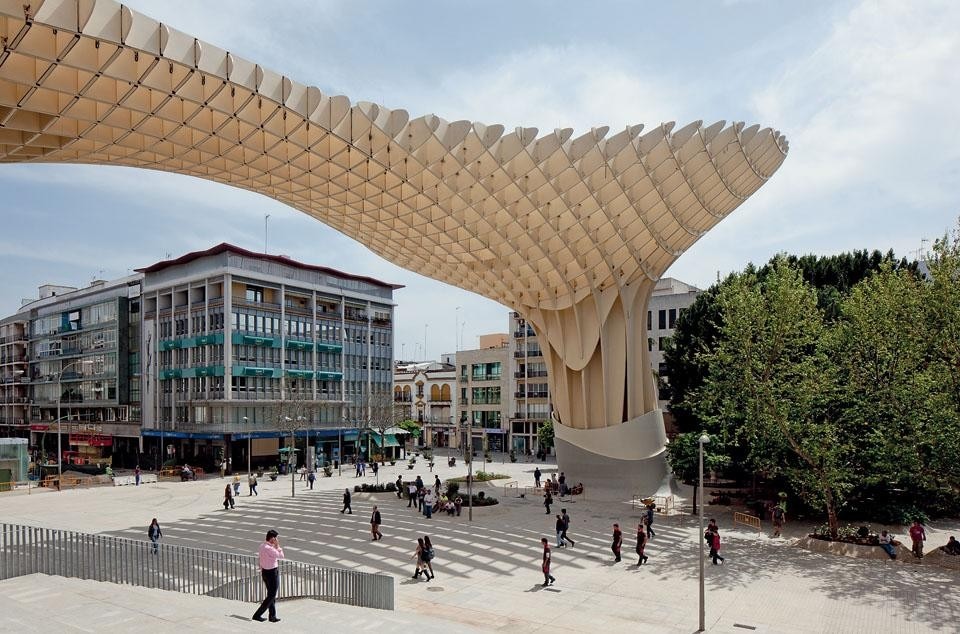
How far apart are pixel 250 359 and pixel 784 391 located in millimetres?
51659

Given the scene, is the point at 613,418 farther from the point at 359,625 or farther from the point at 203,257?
the point at 203,257

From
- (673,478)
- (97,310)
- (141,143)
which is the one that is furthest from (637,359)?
(97,310)

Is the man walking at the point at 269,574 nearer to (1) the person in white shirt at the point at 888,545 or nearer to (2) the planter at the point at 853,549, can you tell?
(2) the planter at the point at 853,549

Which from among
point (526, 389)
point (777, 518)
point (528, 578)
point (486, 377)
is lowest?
point (777, 518)

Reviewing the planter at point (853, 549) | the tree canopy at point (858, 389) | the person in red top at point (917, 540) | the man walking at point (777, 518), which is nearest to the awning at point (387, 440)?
the tree canopy at point (858, 389)

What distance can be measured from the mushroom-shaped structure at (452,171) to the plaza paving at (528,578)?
10.7 metres

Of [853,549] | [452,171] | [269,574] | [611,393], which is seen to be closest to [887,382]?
[853,549]

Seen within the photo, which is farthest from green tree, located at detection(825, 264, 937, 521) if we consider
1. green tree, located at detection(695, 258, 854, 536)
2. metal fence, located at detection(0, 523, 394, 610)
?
metal fence, located at detection(0, 523, 394, 610)

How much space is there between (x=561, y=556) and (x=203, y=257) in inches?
2133

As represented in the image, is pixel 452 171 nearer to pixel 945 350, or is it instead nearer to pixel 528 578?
pixel 528 578

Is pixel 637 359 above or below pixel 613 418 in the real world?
above

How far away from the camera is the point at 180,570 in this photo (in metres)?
17.8

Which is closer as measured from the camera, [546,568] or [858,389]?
[546,568]

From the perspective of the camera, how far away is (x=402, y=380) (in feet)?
368
